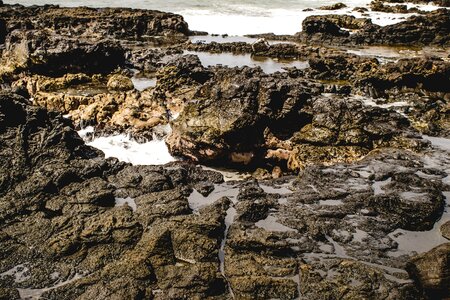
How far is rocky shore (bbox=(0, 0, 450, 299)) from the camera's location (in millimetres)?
6840

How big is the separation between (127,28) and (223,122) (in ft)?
80.6

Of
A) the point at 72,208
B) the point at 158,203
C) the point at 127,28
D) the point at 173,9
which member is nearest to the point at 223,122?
the point at 158,203

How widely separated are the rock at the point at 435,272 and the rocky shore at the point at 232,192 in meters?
0.02

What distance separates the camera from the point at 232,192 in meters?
9.91

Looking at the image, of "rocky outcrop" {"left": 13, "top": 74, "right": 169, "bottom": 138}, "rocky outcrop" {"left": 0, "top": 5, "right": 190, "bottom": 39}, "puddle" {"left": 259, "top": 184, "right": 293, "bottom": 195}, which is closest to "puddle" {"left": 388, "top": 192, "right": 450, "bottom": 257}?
"puddle" {"left": 259, "top": 184, "right": 293, "bottom": 195}

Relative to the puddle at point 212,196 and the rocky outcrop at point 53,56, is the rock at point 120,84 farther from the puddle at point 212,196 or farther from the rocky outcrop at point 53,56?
the puddle at point 212,196

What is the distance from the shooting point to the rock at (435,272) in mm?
6371

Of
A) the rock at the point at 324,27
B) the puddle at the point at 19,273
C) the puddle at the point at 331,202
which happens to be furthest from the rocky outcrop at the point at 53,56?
the rock at the point at 324,27

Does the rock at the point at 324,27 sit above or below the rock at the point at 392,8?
below

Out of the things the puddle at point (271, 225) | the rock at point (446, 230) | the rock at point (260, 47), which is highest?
the rock at point (260, 47)

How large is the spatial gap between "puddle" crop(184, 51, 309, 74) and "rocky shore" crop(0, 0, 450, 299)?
5378 millimetres

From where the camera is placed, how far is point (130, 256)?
7.23 metres

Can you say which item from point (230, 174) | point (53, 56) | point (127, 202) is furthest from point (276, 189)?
point (53, 56)

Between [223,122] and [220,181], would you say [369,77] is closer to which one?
[223,122]
